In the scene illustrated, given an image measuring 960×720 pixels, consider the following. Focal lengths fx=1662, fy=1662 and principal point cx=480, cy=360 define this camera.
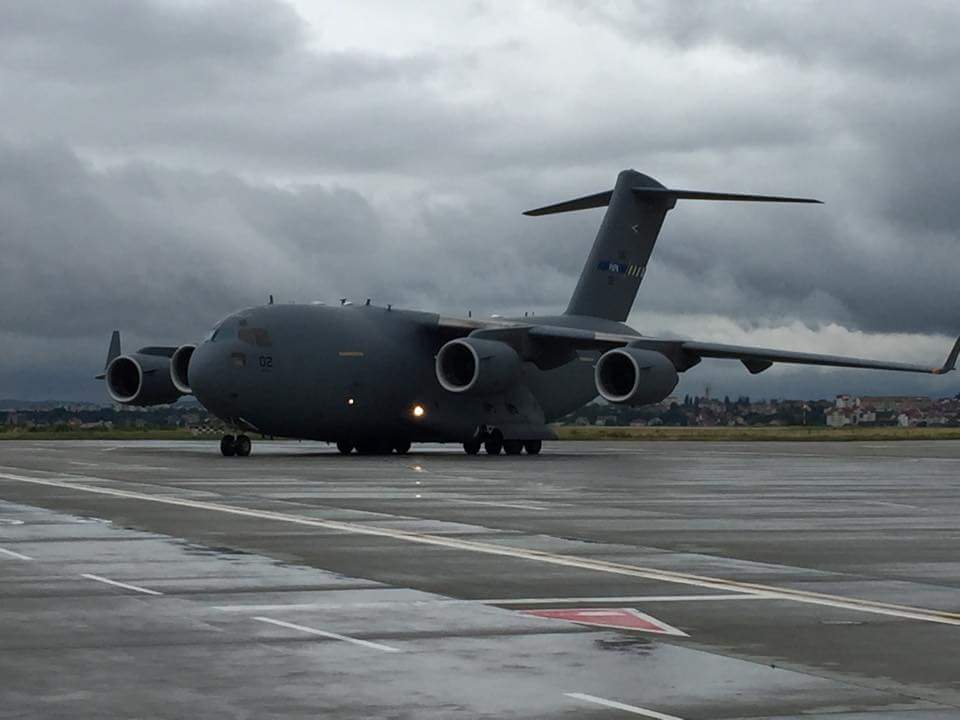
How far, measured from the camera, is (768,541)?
66.0ft

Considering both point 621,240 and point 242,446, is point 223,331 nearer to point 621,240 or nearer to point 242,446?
point 242,446

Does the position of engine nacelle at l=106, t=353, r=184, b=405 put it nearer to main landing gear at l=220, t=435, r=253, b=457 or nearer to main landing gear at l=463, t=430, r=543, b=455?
main landing gear at l=220, t=435, r=253, b=457

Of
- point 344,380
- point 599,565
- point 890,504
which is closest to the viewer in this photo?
point 599,565

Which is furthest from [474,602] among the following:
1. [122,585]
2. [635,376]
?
[635,376]

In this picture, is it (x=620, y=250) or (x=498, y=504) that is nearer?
(x=498, y=504)

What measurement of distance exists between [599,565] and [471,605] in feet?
12.0

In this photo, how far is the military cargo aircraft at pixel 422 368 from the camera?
164ft

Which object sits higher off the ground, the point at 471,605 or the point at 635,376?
the point at 635,376

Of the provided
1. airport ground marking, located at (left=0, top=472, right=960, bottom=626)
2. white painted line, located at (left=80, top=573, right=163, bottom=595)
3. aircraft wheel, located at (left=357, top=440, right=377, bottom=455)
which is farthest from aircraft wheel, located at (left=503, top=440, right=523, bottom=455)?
white painted line, located at (left=80, top=573, right=163, bottom=595)

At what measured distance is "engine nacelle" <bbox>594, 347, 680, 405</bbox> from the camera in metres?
49.9

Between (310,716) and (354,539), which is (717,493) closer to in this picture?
(354,539)

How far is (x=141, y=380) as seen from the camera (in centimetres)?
5697

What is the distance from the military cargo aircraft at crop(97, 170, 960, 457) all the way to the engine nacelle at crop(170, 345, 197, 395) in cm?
7

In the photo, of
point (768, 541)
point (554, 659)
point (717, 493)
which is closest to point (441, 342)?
point (717, 493)
